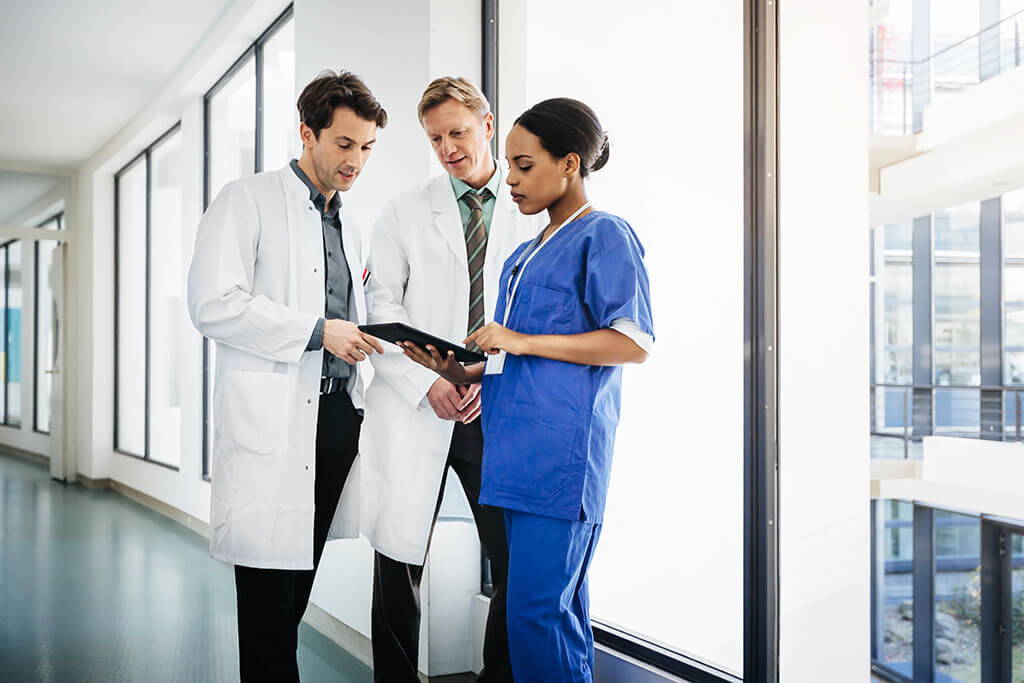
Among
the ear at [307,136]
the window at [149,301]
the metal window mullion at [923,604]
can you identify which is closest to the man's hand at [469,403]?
the ear at [307,136]

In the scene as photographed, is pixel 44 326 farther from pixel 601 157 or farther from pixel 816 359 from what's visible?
pixel 816 359

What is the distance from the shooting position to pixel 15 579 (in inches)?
107

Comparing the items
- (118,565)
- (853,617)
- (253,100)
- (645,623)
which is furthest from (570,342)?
(118,565)

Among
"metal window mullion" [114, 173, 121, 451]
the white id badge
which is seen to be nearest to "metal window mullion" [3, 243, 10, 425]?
"metal window mullion" [114, 173, 121, 451]

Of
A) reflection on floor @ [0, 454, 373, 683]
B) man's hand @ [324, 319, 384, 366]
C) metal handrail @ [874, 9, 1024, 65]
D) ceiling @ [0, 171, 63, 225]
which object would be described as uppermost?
metal handrail @ [874, 9, 1024, 65]

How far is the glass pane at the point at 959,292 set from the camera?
5.42 feet

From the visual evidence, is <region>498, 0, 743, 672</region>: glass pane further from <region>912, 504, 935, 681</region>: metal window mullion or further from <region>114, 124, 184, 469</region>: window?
<region>114, 124, 184, 469</region>: window

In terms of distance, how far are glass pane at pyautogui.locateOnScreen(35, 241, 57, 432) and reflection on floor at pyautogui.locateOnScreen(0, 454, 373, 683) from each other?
23cm

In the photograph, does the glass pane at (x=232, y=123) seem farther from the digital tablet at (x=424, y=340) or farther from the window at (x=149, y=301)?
the digital tablet at (x=424, y=340)

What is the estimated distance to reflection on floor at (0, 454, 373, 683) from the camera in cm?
237

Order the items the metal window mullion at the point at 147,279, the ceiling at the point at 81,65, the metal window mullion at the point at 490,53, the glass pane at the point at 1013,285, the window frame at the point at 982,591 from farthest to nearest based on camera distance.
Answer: the metal window mullion at the point at 147,279
the metal window mullion at the point at 490,53
the ceiling at the point at 81,65
the window frame at the point at 982,591
the glass pane at the point at 1013,285

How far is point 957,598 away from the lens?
2.58 metres

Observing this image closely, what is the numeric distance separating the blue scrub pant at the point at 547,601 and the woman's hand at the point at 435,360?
0.42 meters

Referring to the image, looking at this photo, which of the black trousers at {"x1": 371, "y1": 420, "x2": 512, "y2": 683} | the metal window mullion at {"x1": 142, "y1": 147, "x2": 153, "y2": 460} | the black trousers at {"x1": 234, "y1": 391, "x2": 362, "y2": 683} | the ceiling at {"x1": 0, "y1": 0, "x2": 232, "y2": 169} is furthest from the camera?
the metal window mullion at {"x1": 142, "y1": 147, "x2": 153, "y2": 460}
